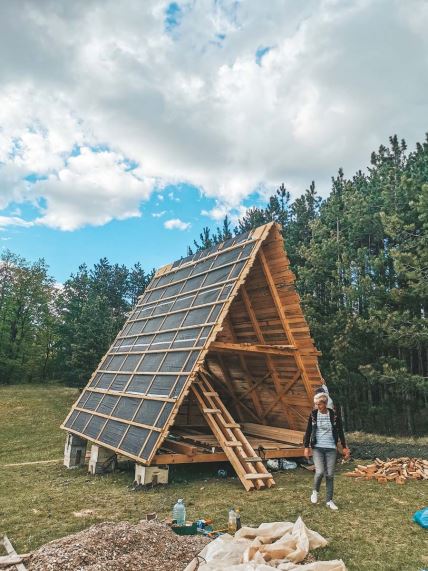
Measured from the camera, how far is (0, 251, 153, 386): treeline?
40.6m

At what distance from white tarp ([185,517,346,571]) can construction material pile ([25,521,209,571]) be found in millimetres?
348

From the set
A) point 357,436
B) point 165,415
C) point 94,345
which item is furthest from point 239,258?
point 94,345

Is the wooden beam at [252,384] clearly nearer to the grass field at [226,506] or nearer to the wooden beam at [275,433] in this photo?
the wooden beam at [275,433]

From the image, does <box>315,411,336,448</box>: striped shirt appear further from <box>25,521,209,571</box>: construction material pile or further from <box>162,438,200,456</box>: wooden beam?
<box>162,438,200,456</box>: wooden beam

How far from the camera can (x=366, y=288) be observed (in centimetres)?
1769

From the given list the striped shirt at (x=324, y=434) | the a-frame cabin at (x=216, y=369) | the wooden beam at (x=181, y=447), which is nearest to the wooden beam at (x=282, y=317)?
the a-frame cabin at (x=216, y=369)

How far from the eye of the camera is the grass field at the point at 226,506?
4.66 metres

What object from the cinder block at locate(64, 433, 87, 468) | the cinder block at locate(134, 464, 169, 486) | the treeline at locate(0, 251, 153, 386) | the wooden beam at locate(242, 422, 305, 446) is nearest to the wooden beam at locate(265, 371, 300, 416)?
the wooden beam at locate(242, 422, 305, 446)

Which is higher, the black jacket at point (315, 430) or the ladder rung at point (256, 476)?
the black jacket at point (315, 430)

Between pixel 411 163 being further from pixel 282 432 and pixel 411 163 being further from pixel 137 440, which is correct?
pixel 137 440

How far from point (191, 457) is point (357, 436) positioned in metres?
9.09

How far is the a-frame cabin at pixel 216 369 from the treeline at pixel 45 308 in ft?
85.2

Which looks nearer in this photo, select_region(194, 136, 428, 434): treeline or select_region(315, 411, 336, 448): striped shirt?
select_region(315, 411, 336, 448): striped shirt

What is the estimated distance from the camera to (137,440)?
7.95 m
